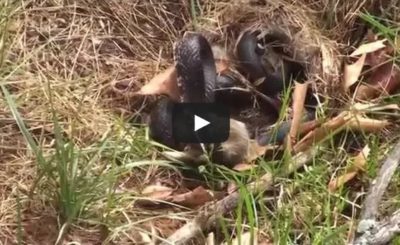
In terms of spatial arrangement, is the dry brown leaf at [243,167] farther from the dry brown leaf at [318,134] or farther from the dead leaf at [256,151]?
the dry brown leaf at [318,134]

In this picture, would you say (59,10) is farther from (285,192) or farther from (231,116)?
(285,192)

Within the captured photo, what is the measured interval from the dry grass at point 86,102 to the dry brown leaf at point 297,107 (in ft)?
1.04

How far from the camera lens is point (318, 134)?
2621 mm

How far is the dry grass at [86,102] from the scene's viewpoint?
2.40 m

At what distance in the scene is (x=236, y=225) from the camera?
2.38 m

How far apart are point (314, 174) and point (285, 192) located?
0.09 meters

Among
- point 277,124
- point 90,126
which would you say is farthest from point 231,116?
point 90,126

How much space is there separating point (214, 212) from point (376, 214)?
39 cm

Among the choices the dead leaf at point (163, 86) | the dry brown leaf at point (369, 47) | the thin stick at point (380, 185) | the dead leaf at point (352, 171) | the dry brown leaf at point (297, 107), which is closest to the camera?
the thin stick at point (380, 185)

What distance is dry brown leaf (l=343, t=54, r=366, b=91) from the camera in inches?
111

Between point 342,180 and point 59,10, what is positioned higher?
point 59,10

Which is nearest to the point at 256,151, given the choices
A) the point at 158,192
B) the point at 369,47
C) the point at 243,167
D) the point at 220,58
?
the point at 243,167

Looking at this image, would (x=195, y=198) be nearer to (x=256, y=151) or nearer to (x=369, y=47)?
(x=256, y=151)
